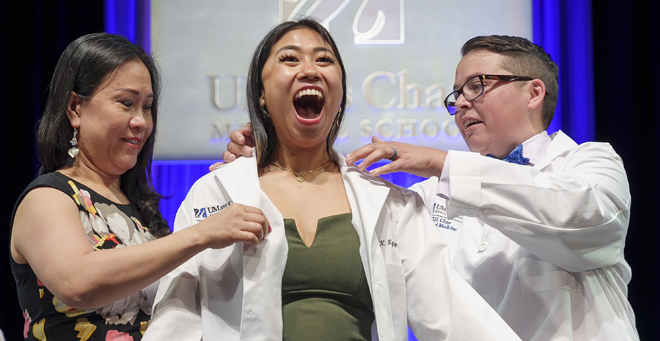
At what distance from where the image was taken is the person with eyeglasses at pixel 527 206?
4.80ft

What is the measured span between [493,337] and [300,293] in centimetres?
48

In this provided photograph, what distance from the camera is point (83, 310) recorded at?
1435mm

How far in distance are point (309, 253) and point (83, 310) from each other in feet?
2.08

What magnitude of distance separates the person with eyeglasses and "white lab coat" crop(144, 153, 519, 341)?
127 millimetres

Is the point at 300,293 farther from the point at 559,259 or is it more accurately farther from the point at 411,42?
the point at 411,42

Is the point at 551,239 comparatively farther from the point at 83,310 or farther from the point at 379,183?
the point at 83,310

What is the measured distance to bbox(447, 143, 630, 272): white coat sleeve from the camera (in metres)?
1.45

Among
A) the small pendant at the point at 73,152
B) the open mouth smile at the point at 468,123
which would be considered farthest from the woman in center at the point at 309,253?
the open mouth smile at the point at 468,123

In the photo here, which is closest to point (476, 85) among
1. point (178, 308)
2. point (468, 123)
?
point (468, 123)

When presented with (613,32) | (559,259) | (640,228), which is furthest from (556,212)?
(613,32)

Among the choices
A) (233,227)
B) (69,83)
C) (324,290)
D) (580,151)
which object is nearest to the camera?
(233,227)

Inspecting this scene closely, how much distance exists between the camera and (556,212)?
1447 mm

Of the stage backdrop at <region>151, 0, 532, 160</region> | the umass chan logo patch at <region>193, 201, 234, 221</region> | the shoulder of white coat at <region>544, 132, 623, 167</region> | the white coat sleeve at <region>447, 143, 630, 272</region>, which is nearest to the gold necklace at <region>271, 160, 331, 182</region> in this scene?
the umass chan logo patch at <region>193, 201, 234, 221</region>

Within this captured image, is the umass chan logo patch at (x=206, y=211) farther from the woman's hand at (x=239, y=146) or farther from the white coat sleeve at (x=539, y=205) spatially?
the white coat sleeve at (x=539, y=205)
